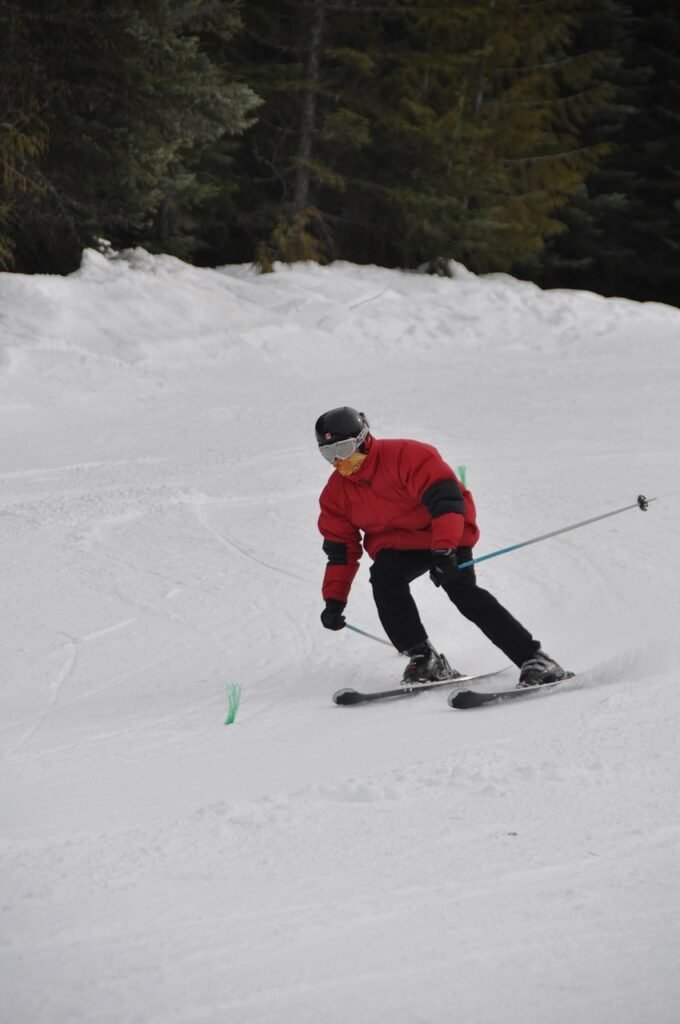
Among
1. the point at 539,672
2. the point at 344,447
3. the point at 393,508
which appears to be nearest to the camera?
the point at 539,672

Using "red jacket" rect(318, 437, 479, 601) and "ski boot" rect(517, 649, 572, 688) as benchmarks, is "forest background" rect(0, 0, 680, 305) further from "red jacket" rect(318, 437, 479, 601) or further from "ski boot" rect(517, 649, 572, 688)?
"ski boot" rect(517, 649, 572, 688)

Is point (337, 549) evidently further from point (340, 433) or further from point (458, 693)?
point (458, 693)

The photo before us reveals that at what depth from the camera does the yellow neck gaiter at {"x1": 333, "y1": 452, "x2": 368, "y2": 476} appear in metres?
5.21

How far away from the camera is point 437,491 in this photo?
5031 millimetres

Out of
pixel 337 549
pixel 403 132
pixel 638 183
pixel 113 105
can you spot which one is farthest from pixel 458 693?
pixel 638 183

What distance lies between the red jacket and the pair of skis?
0.58 metres

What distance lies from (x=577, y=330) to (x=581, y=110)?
8945mm

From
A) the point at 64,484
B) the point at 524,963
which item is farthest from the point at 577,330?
the point at 524,963

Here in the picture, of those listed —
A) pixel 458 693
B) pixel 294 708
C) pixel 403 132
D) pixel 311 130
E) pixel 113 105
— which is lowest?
pixel 294 708

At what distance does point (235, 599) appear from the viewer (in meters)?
6.93

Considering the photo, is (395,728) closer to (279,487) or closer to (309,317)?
(279,487)

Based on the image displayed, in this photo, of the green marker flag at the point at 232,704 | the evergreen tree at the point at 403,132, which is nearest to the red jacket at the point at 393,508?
the green marker flag at the point at 232,704

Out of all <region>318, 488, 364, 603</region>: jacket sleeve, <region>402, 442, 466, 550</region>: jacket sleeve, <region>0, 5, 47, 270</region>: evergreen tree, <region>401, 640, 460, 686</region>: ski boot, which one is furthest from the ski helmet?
<region>0, 5, 47, 270</region>: evergreen tree

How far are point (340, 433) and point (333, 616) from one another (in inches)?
37.2
